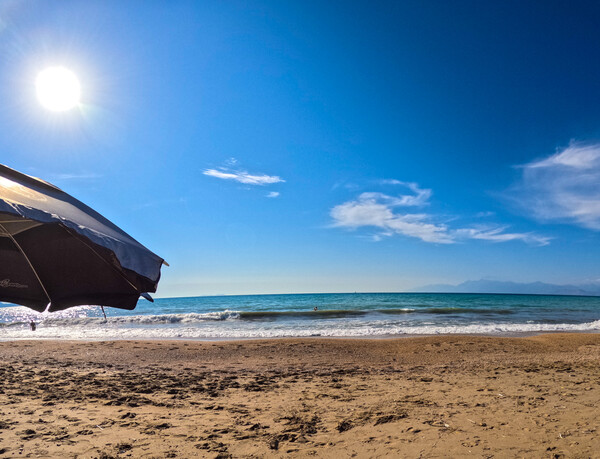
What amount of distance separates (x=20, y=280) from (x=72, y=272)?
0.56 meters

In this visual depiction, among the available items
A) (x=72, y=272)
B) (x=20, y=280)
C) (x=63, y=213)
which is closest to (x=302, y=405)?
(x=72, y=272)

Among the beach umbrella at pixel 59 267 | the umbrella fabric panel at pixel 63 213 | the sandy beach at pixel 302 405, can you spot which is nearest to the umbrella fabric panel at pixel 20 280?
the beach umbrella at pixel 59 267

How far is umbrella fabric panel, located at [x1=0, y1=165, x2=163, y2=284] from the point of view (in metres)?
1.94

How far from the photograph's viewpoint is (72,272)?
3074 millimetres

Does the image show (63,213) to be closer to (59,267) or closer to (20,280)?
(59,267)

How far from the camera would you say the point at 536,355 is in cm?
1234

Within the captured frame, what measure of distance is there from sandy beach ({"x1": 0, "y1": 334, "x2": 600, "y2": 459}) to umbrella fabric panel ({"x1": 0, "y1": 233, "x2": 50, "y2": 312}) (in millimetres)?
2241

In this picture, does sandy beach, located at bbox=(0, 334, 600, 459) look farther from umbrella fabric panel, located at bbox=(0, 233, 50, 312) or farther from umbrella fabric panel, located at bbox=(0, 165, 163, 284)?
umbrella fabric panel, located at bbox=(0, 165, 163, 284)

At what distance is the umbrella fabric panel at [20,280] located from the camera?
3148 millimetres

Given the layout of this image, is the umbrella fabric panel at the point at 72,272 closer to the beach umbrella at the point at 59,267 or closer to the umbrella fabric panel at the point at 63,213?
the beach umbrella at the point at 59,267

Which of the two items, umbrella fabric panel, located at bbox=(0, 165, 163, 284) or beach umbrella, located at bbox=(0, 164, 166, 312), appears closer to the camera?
umbrella fabric panel, located at bbox=(0, 165, 163, 284)

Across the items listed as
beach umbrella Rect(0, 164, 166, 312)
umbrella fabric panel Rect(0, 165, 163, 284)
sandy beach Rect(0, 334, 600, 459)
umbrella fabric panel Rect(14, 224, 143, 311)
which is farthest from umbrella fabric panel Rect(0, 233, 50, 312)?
sandy beach Rect(0, 334, 600, 459)

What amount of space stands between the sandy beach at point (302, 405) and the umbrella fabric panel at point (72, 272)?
2392 mm

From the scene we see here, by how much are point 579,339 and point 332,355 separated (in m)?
11.6
